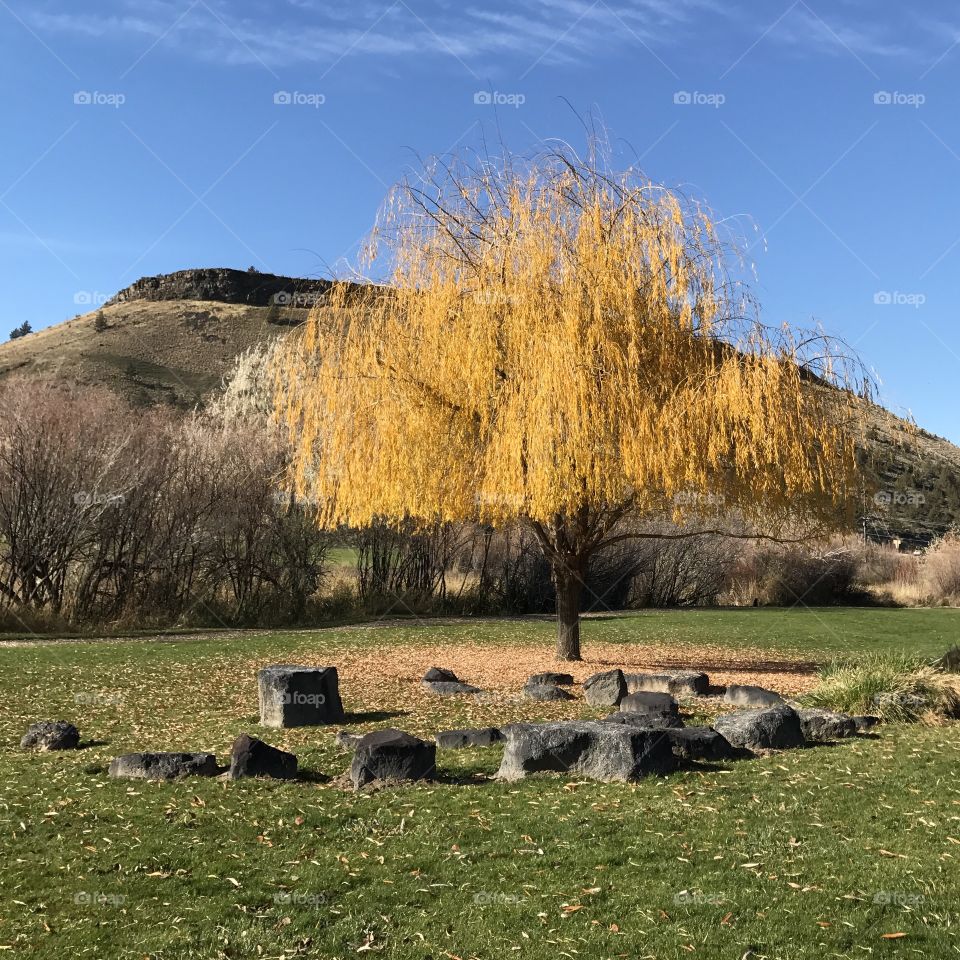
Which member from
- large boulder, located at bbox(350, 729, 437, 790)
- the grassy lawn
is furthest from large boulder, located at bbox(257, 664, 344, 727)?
large boulder, located at bbox(350, 729, 437, 790)

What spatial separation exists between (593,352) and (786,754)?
646 cm

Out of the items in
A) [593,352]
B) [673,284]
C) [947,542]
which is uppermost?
[673,284]

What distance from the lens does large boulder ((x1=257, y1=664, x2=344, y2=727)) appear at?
10.6 meters

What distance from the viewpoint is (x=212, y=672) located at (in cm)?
1451

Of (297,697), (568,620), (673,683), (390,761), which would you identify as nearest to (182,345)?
(568,620)

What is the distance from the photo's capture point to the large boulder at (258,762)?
7.93m

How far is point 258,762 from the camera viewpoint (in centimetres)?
798

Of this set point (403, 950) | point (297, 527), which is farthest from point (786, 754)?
point (297, 527)

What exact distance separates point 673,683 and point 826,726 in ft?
10.2

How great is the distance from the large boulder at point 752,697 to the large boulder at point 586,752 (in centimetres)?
389

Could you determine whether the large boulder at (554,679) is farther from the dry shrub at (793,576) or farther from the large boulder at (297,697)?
the dry shrub at (793,576)

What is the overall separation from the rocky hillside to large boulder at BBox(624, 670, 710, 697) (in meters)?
34.2

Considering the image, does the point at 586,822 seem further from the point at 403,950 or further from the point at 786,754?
the point at 786,754

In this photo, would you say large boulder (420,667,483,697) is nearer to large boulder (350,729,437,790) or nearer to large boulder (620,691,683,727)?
large boulder (620,691,683,727)
